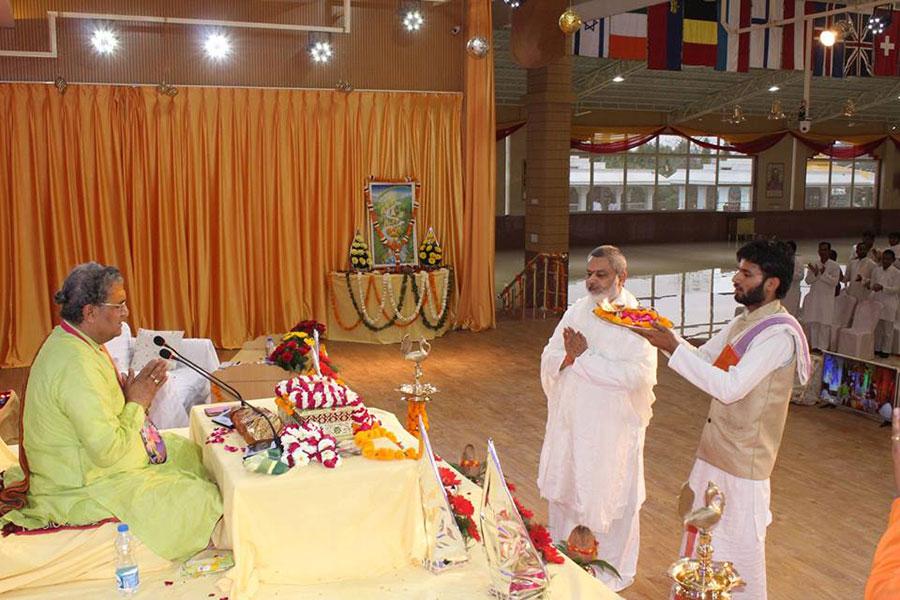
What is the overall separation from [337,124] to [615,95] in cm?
1307

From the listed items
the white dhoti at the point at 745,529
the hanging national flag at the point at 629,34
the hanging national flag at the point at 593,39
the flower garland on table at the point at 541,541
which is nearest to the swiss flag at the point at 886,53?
the hanging national flag at the point at 629,34

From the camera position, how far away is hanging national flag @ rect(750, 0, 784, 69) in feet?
39.4

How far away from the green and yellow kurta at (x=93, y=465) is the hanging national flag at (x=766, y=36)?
35.7ft

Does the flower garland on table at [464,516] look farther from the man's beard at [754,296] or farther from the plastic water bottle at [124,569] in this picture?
the man's beard at [754,296]

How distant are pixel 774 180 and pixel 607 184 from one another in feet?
18.9

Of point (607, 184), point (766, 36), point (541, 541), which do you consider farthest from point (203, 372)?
point (607, 184)

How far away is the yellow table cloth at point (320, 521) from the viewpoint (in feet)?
10.7

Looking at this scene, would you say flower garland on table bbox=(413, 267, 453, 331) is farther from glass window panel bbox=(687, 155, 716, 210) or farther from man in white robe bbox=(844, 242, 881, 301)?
glass window panel bbox=(687, 155, 716, 210)

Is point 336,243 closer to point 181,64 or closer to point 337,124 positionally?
point 337,124

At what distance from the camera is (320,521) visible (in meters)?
3.36

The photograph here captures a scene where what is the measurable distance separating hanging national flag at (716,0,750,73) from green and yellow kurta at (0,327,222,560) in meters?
10.4

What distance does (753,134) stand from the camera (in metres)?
25.3

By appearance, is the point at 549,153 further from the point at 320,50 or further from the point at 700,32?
the point at 320,50

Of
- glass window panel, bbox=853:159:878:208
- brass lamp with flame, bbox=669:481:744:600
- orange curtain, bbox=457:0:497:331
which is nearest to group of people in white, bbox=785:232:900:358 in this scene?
orange curtain, bbox=457:0:497:331
